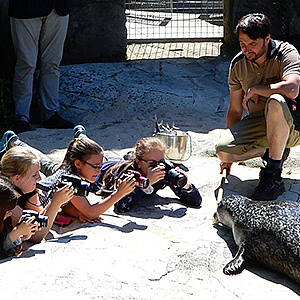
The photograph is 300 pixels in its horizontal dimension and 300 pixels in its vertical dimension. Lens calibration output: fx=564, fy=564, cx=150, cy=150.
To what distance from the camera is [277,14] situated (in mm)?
8398

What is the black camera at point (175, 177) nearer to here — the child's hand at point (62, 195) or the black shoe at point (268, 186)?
the black shoe at point (268, 186)

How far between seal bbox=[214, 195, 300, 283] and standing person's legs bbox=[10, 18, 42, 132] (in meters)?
3.53

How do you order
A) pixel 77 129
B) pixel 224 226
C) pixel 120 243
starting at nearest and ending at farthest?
pixel 120 243
pixel 224 226
pixel 77 129

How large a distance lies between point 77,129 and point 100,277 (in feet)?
7.62

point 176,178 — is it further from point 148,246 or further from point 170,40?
point 170,40

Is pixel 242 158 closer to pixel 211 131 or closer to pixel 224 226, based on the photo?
pixel 224 226

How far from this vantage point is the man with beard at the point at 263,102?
4324 millimetres

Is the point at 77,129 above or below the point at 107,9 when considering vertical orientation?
below

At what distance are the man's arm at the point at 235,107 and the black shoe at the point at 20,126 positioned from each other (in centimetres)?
259

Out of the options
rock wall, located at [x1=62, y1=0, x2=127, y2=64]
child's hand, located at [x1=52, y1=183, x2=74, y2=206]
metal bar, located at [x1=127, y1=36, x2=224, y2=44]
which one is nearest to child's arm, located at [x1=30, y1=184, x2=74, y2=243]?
child's hand, located at [x1=52, y1=183, x2=74, y2=206]

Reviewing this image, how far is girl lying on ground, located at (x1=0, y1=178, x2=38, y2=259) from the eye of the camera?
3.27 meters

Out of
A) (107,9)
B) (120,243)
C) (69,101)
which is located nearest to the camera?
(120,243)

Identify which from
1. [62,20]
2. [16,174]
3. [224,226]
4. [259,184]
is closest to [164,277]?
[224,226]

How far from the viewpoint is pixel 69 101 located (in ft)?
24.2
